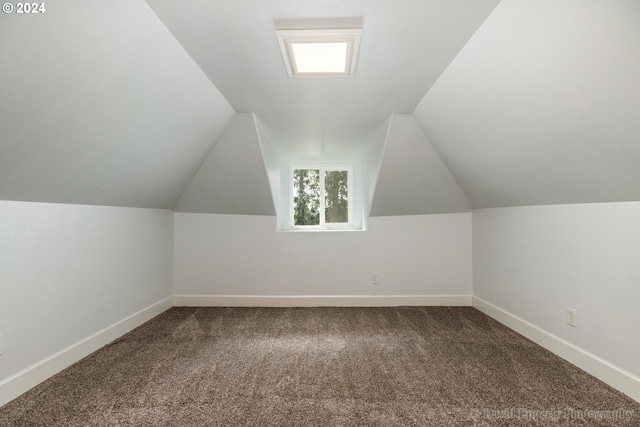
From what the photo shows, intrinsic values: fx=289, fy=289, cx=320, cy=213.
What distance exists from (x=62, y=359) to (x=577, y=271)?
3657mm

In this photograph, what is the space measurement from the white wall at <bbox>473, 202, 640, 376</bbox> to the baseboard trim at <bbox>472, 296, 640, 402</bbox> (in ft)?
0.12

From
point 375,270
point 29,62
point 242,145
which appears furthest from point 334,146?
point 29,62

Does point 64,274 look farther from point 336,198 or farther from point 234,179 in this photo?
point 336,198

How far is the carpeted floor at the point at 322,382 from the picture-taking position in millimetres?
1539

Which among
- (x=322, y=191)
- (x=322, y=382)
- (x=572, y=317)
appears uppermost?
(x=322, y=191)

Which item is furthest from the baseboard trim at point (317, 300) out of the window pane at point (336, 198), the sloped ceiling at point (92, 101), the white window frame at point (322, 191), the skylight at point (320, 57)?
the skylight at point (320, 57)

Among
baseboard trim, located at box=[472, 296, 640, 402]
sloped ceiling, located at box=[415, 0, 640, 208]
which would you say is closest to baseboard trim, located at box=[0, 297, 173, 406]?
sloped ceiling, located at box=[415, 0, 640, 208]

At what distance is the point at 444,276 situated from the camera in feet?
11.4

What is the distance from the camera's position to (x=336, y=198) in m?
4.55

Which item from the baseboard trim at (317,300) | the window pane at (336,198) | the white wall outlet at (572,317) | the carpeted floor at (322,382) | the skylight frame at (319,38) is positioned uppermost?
the skylight frame at (319,38)

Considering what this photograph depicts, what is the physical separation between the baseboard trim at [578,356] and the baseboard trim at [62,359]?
355 centimetres

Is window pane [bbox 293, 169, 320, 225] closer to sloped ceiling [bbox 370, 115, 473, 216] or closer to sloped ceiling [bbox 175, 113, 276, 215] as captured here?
sloped ceiling [bbox 175, 113, 276, 215]

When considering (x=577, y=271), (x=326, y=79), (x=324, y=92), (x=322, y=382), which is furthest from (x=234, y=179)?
(x=577, y=271)

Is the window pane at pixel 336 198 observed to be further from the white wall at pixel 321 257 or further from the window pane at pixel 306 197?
the white wall at pixel 321 257
